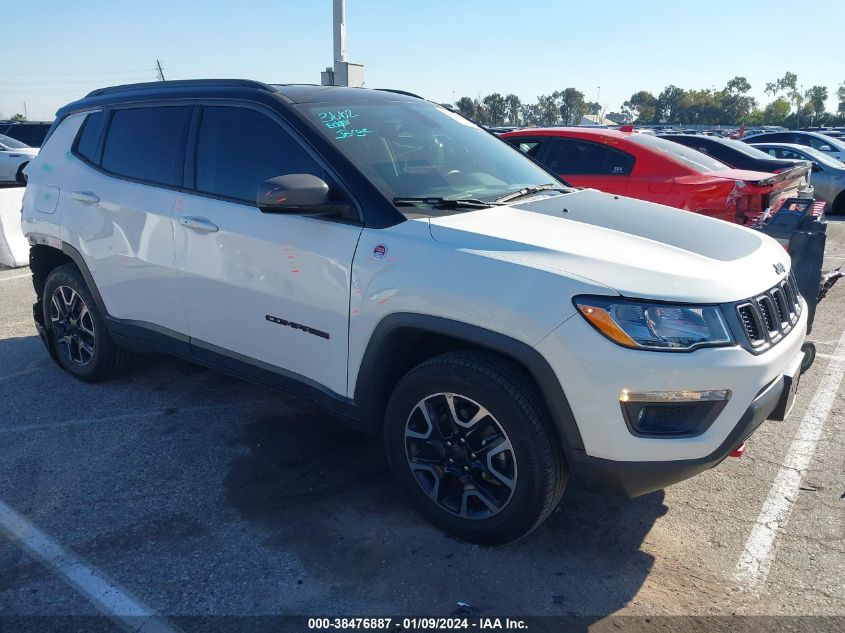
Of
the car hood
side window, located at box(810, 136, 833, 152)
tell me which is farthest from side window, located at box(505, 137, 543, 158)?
side window, located at box(810, 136, 833, 152)

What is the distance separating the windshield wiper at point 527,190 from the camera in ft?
11.1

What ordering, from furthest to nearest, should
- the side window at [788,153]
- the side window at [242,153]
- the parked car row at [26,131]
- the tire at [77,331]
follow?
1. the parked car row at [26,131]
2. the side window at [788,153]
3. the tire at [77,331]
4. the side window at [242,153]

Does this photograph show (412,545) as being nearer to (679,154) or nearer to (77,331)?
(77,331)

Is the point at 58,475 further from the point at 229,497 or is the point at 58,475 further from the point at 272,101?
the point at 272,101

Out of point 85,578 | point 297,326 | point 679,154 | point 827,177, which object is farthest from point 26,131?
point 85,578

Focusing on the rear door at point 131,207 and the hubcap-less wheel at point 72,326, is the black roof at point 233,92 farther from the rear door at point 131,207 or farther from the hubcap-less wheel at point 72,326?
the hubcap-less wheel at point 72,326

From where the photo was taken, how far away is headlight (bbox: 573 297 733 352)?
2.40 m

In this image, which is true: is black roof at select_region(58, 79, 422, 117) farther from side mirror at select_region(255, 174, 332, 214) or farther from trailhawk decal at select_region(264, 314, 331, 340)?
trailhawk decal at select_region(264, 314, 331, 340)

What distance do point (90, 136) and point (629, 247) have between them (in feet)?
11.4

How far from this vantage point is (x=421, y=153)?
11.5 ft

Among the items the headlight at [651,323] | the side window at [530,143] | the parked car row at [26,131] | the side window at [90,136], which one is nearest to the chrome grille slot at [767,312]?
the headlight at [651,323]

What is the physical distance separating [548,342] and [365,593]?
47.9 inches

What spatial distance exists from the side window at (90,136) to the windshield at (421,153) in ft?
5.77

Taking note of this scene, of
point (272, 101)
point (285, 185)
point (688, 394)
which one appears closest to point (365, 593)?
point (688, 394)
